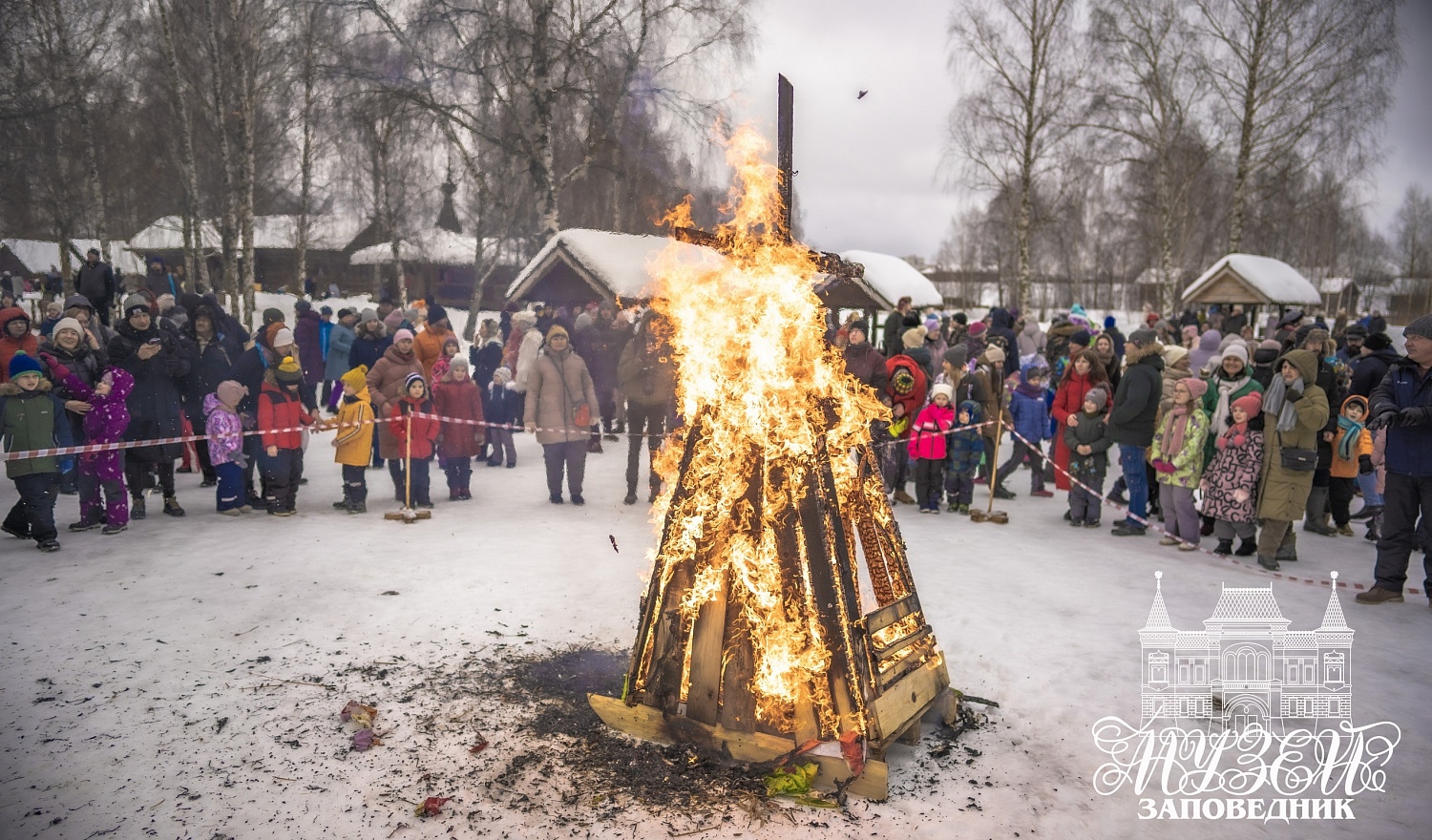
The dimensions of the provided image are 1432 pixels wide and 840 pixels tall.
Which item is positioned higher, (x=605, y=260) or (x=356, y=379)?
(x=605, y=260)

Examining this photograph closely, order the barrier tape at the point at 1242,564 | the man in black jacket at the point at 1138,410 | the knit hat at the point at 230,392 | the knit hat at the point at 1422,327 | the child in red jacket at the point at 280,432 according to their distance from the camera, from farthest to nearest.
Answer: the child in red jacket at the point at 280,432 → the knit hat at the point at 230,392 → the man in black jacket at the point at 1138,410 → the barrier tape at the point at 1242,564 → the knit hat at the point at 1422,327

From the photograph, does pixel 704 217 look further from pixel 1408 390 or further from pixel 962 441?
pixel 1408 390

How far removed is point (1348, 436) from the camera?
7.75 m

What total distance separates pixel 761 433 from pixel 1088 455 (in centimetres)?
605

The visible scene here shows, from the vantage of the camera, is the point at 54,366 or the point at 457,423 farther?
the point at 457,423

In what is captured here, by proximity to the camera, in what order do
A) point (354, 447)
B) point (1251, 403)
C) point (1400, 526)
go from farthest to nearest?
point (354, 447)
point (1251, 403)
point (1400, 526)

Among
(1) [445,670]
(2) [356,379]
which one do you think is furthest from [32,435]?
(1) [445,670]

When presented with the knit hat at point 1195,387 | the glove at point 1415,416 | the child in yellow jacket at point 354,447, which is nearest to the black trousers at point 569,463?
the child in yellow jacket at point 354,447

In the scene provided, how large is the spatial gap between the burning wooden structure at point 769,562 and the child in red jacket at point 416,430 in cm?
539

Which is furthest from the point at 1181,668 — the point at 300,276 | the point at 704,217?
the point at 300,276

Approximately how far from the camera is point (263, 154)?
29.9m

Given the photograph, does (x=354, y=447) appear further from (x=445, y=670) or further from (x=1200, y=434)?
(x=1200, y=434)

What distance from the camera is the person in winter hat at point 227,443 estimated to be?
26.6ft

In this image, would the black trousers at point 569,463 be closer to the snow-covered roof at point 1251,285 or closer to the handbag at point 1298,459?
the handbag at point 1298,459
